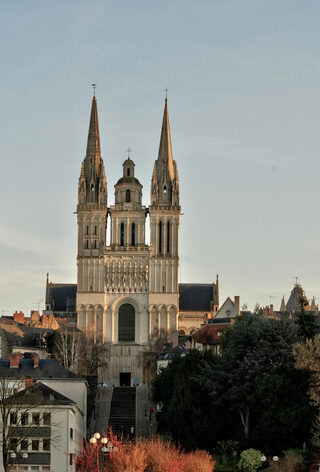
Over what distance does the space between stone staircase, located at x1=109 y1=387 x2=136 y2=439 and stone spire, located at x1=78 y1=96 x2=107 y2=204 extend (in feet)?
137

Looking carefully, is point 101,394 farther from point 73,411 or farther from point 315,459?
point 315,459

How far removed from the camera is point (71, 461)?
60500mm

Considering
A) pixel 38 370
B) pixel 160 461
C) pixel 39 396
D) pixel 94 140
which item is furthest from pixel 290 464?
pixel 94 140

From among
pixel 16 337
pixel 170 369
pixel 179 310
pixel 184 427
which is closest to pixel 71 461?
pixel 184 427

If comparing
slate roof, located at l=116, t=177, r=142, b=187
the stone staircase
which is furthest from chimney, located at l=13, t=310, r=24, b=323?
the stone staircase

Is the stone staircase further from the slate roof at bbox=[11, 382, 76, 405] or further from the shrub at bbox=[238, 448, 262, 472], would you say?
the shrub at bbox=[238, 448, 262, 472]

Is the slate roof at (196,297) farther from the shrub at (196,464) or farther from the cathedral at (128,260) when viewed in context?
the shrub at (196,464)

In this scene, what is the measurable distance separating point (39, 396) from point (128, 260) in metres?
72.5

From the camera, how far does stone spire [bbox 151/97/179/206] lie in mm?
135625

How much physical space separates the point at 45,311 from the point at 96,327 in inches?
803

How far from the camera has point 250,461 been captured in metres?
59.1

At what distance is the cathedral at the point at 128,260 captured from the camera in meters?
131

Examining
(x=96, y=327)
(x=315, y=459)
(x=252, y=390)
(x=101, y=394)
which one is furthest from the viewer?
(x=96, y=327)

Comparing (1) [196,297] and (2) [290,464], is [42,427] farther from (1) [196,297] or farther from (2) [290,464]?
(1) [196,297]
